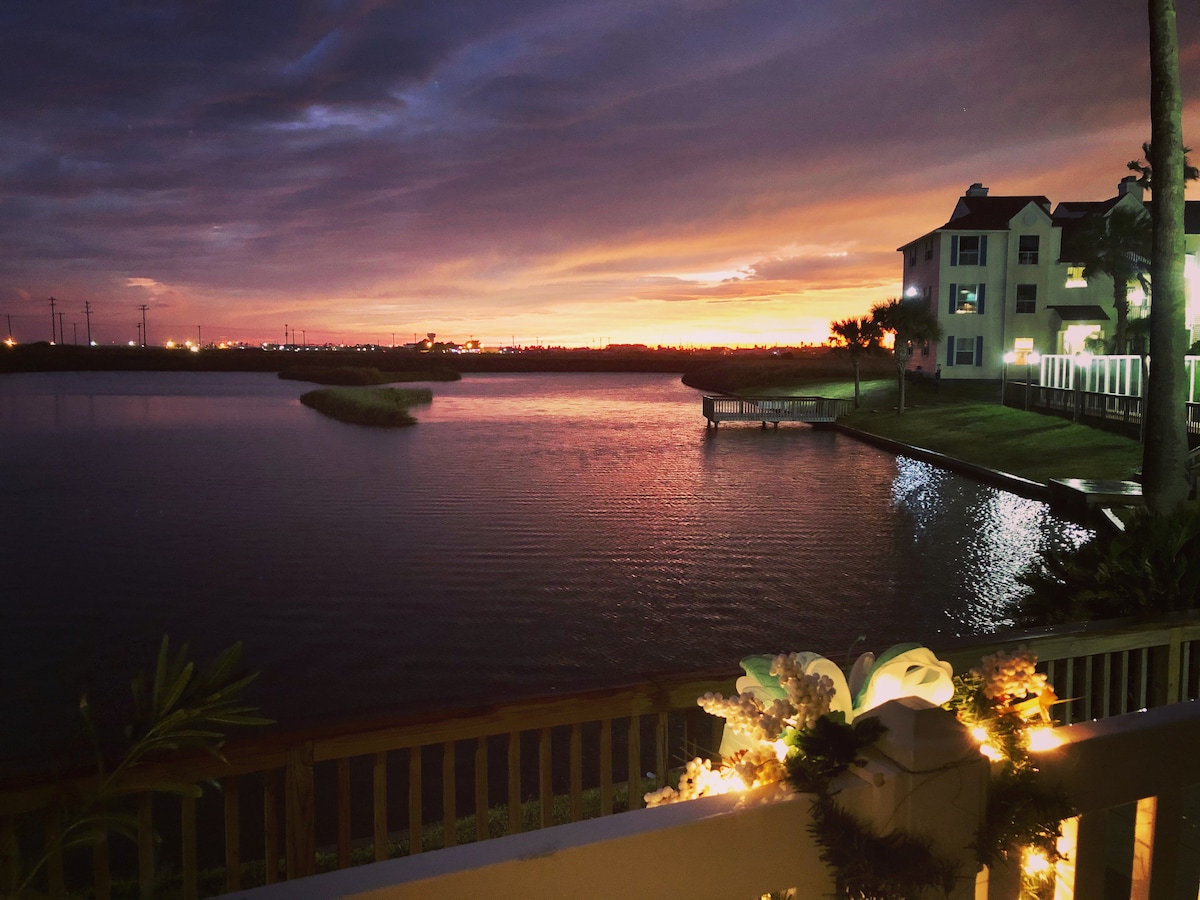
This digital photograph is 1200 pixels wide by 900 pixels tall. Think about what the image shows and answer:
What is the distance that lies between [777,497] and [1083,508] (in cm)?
713

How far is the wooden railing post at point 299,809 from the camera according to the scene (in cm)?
316

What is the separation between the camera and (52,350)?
18538 centimetres

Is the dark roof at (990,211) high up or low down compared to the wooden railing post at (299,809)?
up

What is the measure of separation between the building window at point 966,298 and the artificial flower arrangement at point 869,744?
51172 mm

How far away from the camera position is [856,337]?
4962 centimetres

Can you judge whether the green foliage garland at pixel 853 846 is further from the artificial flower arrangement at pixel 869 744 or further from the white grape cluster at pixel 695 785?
the white grape cluster at pixel 695 785

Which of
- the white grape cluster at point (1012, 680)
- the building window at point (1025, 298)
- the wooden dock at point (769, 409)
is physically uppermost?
the building window at point (1025, 298)

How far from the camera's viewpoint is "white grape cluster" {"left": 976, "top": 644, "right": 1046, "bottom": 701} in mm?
2289

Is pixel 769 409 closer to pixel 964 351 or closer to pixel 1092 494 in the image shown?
pixel 964 351

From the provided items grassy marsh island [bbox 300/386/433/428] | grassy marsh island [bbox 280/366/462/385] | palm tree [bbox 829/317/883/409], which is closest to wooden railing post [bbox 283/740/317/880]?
grassy marsh island [bbox 300/386/433/428]

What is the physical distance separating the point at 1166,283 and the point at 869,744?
1079 centimetres

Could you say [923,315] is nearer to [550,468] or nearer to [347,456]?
[550,468]

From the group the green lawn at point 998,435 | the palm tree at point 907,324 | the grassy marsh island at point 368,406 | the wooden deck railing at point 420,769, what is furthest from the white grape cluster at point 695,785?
the palm tree at point 907,324

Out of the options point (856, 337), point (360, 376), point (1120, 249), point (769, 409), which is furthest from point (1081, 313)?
point (360, 376)
